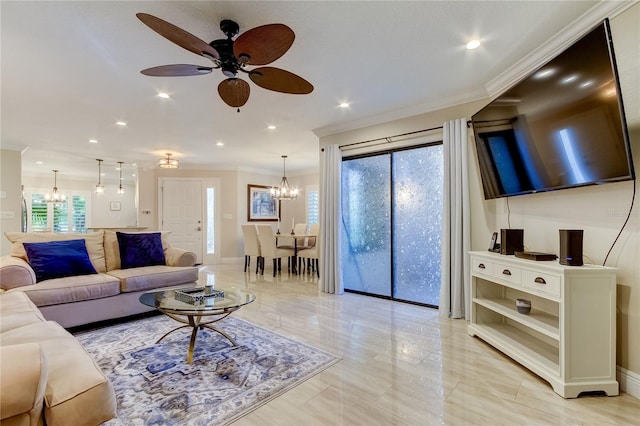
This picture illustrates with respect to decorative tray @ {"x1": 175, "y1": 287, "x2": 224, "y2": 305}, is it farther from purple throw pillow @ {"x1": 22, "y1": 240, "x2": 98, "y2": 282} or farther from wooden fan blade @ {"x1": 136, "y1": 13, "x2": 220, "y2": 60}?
wooden fan blade @ {"x1": 136, "y1": 13, "x2": 220, "y2": 60}

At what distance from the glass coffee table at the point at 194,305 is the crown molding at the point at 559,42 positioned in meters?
3.00

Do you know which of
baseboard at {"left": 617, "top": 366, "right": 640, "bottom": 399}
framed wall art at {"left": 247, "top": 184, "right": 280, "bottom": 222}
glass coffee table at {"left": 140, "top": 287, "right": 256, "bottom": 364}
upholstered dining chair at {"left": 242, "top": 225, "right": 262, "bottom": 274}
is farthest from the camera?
framed wall art at {"left": 247, "top": 184, "right": 280, "bottom": 222}

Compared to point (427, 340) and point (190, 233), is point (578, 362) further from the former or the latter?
point (190, 233)

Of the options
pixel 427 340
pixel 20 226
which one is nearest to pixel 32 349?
pixel 427 340

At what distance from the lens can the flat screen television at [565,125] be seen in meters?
1.81

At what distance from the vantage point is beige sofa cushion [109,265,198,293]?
330cm

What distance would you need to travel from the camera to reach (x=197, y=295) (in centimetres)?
265

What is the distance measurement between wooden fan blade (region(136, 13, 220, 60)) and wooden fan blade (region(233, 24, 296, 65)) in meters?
0.17

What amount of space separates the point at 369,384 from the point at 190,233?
256 inches

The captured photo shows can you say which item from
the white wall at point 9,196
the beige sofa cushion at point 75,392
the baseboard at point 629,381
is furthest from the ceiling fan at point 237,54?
the white wall at point 9,196

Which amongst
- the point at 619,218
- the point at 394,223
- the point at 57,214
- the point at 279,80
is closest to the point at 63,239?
the point at 279,80

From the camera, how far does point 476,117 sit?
305 centimetres

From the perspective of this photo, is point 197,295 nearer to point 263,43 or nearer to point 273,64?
point 263,43

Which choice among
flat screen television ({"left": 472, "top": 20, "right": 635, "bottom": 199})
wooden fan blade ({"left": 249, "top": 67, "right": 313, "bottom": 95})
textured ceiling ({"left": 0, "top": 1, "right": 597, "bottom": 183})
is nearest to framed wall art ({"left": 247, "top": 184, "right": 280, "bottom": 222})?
textured ceiling ({"left": 0, "top": 1, "right": 597, "bottom": 183})
